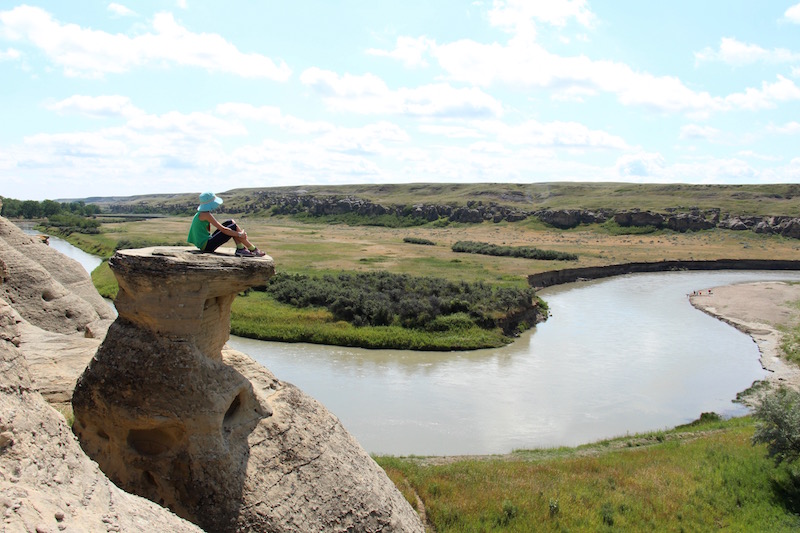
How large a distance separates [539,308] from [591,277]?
19.7m

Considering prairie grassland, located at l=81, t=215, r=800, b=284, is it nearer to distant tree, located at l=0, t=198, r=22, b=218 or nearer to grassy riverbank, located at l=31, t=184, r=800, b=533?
grassy riverbank, located at l=31, t=184, r=800, b=533

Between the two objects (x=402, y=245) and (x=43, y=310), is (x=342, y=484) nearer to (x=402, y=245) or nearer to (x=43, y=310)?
(x=43, y=310)

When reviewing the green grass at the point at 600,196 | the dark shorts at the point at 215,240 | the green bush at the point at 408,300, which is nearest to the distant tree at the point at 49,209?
the green grass at the point at 600,196

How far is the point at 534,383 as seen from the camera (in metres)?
26.0

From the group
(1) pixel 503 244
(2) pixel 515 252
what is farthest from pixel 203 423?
(1) pixel 503 244

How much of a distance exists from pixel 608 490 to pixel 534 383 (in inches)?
433

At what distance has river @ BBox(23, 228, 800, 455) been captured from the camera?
20.8 m

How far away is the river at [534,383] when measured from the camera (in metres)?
20.8

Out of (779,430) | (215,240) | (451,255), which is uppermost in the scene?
(215,240)

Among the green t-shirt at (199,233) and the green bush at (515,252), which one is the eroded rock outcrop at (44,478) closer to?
the green t-shirt at (199,233)

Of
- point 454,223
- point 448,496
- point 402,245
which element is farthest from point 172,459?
point 454,223

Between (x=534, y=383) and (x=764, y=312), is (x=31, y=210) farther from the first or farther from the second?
(x=764, y=312)

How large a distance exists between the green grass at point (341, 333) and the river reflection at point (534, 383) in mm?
703

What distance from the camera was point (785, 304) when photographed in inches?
1710
